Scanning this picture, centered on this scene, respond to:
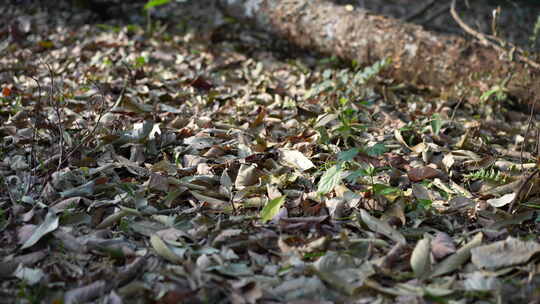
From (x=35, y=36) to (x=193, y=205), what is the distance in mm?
2798

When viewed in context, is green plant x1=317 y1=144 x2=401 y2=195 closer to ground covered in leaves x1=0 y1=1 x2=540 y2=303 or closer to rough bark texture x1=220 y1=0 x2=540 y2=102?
ground covered in leaves x1=0 y1=1 x2=540 y2=303

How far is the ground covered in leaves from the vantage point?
143 cm

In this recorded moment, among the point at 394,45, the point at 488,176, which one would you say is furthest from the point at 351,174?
the point at 394,45

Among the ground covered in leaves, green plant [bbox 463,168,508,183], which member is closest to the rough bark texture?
the ground covered in leaves

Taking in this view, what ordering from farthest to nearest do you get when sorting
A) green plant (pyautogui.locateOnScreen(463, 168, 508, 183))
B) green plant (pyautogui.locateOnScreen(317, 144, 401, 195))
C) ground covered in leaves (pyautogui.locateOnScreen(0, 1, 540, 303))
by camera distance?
green plant (pyautogui.locateOnScreen(463, 168, 508, 183)), green plant (pyautogui.locateOnScreen(317, 144, 401, 195)), ground covered in leaves (pyautogui.locateOnScreen(0, 1, 540, 303))

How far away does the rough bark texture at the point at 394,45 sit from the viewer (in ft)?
9.86

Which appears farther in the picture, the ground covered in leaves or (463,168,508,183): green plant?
(463,168,508,183): green plant

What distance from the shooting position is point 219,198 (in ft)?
6.18

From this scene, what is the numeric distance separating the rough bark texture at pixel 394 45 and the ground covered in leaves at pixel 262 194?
0.43ft

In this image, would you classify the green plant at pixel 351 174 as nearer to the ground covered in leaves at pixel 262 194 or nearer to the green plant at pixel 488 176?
the ground covered in leaves at pixel 262 194

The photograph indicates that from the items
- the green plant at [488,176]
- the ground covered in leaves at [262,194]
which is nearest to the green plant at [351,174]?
the ground covered in leaves at [262,194]

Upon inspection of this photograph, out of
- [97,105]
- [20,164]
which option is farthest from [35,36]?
[20,164]

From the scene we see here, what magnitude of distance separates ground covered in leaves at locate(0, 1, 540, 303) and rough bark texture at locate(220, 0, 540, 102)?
132mm

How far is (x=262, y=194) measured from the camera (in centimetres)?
188
